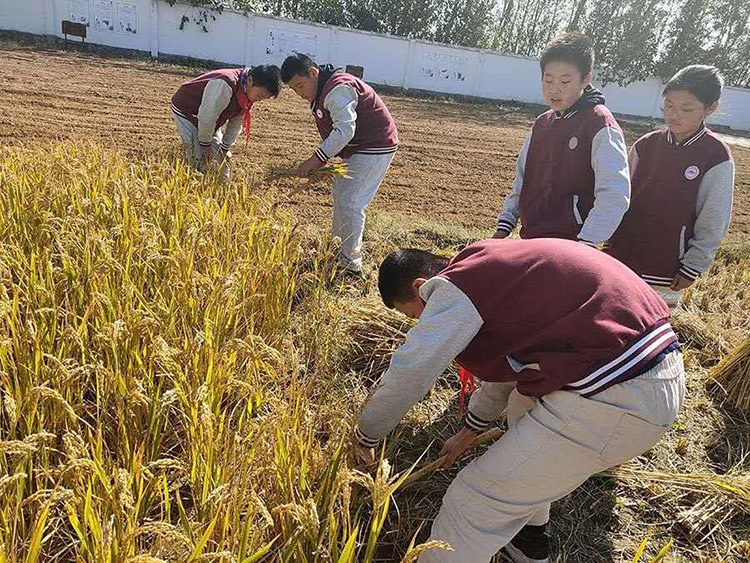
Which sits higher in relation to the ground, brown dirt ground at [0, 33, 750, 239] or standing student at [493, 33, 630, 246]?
standing student at [493, 33, 630, 246]

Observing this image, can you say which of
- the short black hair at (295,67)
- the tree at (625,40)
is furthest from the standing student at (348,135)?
the tree at (625,40)

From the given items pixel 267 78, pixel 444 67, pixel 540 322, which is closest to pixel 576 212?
pixel 540 322

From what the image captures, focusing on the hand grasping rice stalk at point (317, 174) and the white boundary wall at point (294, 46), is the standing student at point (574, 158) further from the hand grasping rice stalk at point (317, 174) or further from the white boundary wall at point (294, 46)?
the white boundary wall at point (294, 46)

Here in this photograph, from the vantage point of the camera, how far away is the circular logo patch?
2.16 meters

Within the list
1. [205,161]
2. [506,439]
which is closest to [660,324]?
[506,439]

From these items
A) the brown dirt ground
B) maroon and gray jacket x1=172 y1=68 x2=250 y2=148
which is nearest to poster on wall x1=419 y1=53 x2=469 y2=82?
the brown dirt ground

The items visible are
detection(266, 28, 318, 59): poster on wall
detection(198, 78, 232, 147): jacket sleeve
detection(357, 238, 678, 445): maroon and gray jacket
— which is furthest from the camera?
detection(266, 28, 318, 59): poster on wall

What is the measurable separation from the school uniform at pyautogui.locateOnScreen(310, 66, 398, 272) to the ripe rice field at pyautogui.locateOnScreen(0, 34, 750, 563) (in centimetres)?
38

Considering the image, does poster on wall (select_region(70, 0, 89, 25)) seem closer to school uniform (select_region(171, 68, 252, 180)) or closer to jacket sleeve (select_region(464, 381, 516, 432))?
school uniform (select_region(171, 68, 252, 180))

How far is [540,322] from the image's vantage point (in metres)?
1.34

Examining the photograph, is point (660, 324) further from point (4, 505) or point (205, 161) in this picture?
point (205, 161)

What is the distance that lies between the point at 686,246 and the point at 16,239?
2.84 m

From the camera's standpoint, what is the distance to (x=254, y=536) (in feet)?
3.54

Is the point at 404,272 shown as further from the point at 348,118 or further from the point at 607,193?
the point at 348,118
